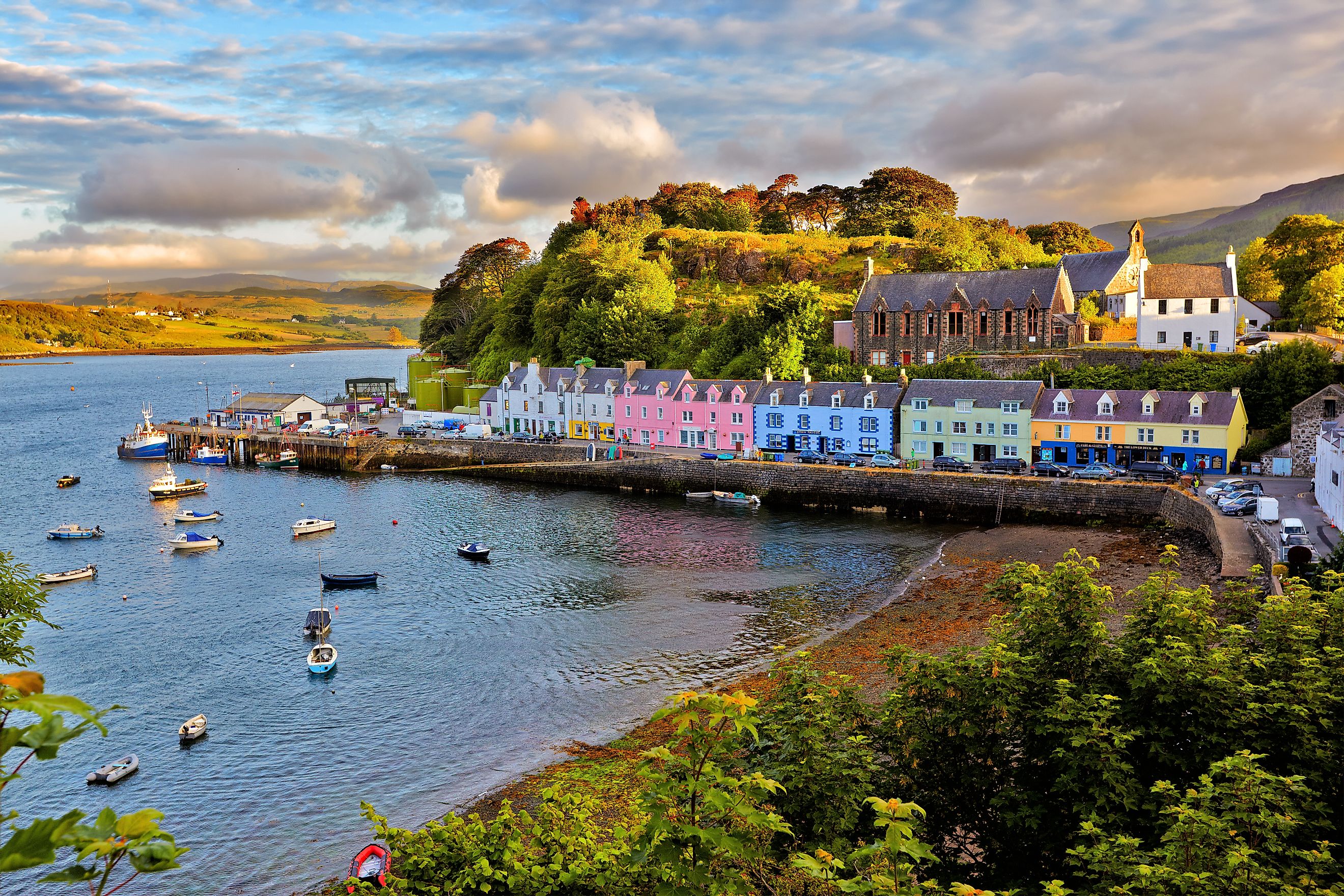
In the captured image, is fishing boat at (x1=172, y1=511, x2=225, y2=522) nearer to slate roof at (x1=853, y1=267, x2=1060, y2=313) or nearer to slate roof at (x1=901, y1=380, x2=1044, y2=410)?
slate roof at (x1=901, y1=380, x2=1044, y2=410)

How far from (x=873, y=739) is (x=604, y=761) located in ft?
42.4

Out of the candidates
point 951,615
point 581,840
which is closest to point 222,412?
point 951,615

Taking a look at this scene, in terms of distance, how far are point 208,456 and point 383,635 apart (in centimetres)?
5864

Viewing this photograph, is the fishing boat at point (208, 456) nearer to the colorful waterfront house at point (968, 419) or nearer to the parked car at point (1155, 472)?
the colorful waterfront house at point (968, 419)

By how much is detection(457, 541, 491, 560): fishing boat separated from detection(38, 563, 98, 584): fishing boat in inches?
735

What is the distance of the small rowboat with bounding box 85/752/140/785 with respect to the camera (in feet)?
83.6

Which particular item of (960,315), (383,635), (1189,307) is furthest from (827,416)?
(383,635)

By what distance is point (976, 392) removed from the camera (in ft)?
211

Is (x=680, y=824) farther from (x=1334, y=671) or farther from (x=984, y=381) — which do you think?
(x=984, y=381)

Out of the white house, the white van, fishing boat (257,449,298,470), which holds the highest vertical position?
the white house

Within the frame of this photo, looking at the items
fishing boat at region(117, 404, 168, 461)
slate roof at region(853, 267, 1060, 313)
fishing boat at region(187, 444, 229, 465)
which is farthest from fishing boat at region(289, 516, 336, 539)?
slate roof at region(853, 267, 1060, 313)

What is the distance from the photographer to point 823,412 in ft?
227

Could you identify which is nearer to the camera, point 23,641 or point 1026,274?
point 23,641

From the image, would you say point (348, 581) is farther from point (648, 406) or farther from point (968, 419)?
point (968, 419)
